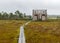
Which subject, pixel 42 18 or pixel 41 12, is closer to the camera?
pixel 42 18

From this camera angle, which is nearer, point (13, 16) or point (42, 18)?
point (42, 18)

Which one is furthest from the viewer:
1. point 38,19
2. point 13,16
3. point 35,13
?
point 13,16

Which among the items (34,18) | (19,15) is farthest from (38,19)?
(19,15)

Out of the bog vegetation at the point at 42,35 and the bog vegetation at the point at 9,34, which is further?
the bog vegetation at the point at 9,34

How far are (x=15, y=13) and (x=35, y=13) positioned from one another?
63.3 feet

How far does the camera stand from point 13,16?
112125 mm

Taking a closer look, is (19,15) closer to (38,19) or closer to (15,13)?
(15,13)

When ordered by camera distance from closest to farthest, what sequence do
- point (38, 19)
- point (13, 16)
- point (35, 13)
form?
point (38, 19)
point (35, 13)
point (13, 16)

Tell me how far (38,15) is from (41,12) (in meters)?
5.58

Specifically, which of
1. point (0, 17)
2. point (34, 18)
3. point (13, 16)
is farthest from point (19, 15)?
point (34, 18)

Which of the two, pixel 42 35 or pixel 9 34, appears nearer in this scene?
pixel 42 35

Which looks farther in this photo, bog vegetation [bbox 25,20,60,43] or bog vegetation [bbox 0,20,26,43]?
bog vegetation [bbox 0,20,26,43]

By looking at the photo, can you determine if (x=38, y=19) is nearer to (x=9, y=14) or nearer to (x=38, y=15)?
(x=38, y=15)

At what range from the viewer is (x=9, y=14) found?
115 m
